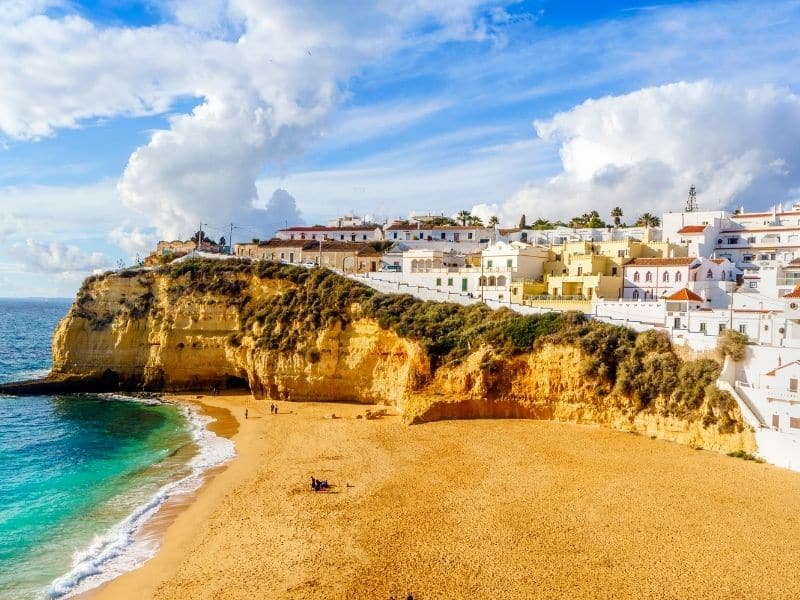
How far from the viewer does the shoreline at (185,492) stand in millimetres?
19969

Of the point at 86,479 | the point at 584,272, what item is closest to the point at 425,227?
the point at 584,272

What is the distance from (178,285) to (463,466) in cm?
3220

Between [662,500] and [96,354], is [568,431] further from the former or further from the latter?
[96,354]

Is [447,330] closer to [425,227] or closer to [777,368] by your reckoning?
[777,368]

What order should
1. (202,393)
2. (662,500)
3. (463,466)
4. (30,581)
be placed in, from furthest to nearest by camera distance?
(202,393) → (463,466) → (662,500) → (30,581)

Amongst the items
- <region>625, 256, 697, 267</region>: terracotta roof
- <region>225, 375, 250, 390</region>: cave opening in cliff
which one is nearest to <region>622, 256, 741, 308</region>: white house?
<region>625, 256, 697, 267</region>: terracotta roof

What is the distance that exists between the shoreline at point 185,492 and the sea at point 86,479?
0.16 metres

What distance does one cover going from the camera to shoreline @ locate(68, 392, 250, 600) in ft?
65.5

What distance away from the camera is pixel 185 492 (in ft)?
82.6

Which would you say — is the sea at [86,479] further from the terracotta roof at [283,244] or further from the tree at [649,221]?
the tree at [649,221]

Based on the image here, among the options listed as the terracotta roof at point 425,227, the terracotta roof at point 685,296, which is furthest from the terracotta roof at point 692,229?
the terracotta roof at point 425,227

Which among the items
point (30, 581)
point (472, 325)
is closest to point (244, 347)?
point (472, 325)

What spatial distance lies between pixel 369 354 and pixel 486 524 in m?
19.6

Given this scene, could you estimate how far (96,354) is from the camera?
49.5 meters
